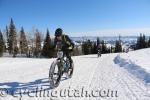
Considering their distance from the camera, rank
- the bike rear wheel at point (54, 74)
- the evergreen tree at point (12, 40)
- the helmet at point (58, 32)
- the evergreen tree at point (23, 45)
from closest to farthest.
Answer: the bike rear wheel at point (54, 74), the helmet at point (58, 32), the evergreen tree at point (12, 40), the evergreen tree at point (23, 45)

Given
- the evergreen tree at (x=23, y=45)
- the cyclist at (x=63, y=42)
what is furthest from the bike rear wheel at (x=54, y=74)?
the evergreen tree at (x=23, y=45)

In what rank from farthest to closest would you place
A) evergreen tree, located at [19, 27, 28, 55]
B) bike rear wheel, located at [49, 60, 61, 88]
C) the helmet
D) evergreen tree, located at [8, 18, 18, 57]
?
evergreen tree, located at [19, 27, 28, 55], evergreen tree, located at [8, 18, 18, 57], the helmet, bike rear wheel, located at [49, 60, 61, 88]

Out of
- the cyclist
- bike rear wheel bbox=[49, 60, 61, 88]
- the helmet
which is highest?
the helmet

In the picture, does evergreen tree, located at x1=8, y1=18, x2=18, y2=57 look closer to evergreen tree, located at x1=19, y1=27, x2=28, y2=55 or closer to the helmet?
evergreen tree, located at x1=19, y1=27, x2=28, y2=55

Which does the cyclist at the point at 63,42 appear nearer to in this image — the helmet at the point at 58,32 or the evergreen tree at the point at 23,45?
the helmet at the point at 58,32

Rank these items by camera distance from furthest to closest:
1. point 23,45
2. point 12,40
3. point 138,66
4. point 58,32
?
point 23,45 < point 12,40 < point 138,66 < point 58,32

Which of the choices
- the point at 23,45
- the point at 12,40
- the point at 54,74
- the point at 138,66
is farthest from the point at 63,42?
the point at 23,45

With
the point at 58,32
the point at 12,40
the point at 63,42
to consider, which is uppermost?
the point at 12,40

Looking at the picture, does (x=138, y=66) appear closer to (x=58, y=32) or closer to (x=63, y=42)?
(x=63, y=42)

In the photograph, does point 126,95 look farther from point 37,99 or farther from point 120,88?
point 37,99

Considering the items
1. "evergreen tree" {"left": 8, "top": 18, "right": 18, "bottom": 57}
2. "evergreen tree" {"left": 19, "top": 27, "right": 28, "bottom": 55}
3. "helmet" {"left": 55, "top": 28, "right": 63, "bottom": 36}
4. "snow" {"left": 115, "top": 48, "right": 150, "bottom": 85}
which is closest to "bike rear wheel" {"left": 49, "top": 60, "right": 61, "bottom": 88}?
"helmet" {"left": 55, "top": 28, "right": 63, "bottom": 36}

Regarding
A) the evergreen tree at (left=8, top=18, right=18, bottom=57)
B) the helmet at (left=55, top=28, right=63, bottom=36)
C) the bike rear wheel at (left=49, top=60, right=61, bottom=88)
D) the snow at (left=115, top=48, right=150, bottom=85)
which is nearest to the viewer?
the bike rear wheel at (left=49, top=60, right=61, bottom=88)

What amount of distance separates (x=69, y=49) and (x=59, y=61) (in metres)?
1.13

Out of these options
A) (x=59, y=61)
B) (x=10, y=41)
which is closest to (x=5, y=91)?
(x=59, y=61)
